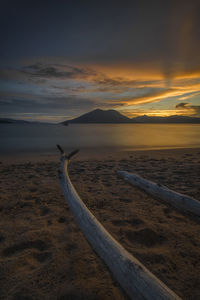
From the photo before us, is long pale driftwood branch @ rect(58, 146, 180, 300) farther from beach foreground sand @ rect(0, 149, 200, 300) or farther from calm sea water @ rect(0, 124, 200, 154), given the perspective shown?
calm sea water @ rect(0, 124, 200, 154)

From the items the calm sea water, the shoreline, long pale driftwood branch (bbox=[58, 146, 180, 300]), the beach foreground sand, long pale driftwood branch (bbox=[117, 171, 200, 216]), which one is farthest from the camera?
the calm sea water

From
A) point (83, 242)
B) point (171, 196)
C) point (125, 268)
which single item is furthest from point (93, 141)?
point (125, 268)

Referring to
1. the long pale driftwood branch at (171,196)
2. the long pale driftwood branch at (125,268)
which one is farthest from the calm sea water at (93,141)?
the long pale driftwood branch at (125,268)

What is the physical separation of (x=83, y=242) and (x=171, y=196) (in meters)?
2.31

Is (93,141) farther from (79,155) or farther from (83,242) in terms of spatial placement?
(83,242)

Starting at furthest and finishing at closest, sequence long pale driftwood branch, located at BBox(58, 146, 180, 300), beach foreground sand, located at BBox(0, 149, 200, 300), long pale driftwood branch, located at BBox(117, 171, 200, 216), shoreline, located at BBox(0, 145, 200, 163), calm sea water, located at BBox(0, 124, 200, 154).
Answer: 1. calm sea water, located at BBox(0, 124, 200, 154)
2. shoreline, located at BBox(0, 145, 200, 163)
3. long pale driftwood branch, located at BBox(117, 171, 200, 216)
4. beach foreground sand, located at BBox(0, 149, 200, 300)
5. long pale driftwood branch, located at BBox(58, 146, 180, 300)

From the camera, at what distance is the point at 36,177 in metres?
6.09

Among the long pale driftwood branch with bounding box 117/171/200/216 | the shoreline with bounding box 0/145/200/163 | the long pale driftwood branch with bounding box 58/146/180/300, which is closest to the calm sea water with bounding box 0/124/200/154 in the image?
the shoreline with bounding box 0/145/200/163

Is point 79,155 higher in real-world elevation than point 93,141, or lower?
lower

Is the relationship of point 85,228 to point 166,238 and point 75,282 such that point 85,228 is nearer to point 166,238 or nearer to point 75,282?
point 75,282

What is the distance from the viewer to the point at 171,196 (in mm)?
3666

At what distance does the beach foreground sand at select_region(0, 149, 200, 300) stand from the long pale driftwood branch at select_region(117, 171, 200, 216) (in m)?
0.17

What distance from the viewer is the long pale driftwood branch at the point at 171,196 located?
319 cm

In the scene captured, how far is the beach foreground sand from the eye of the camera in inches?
71.8
